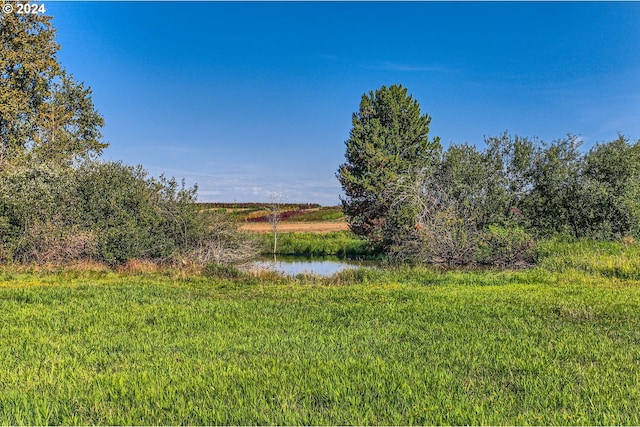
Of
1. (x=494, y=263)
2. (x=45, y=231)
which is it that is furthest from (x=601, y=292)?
(x=45, y=231)

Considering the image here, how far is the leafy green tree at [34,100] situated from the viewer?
27.9 meters

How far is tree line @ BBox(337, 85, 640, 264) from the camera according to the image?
22.5 meters

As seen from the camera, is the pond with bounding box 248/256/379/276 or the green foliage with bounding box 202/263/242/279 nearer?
the green foliage with bounding box 202/263/242/279

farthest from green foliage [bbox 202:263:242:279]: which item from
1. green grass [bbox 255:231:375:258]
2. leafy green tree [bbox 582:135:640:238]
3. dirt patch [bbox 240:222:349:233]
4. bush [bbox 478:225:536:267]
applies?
dirt patch [bbox 240:222:349:233]

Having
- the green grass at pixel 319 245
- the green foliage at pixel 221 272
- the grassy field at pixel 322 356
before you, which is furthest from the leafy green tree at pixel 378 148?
the grassy field at pixel 322 356

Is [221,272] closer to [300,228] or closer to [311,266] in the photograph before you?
[311,266]

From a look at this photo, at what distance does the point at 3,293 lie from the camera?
1275cm

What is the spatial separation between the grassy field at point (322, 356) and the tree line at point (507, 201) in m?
9.05

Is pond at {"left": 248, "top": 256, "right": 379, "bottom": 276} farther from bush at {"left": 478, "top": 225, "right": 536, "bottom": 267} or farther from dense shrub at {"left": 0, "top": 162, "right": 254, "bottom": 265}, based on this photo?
bush at {"left": 478, "top": 225, "right": 536, "bottom": 267}

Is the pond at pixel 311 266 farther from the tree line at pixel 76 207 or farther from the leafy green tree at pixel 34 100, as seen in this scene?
the leafy green tree at pixel 34 100

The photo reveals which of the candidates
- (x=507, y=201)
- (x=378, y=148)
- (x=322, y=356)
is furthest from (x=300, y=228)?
(x=322, y=356)

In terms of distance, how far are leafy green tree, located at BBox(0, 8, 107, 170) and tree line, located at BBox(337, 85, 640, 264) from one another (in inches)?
774

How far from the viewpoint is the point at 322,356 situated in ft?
21.5

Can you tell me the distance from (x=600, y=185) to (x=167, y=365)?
24.9 metres
